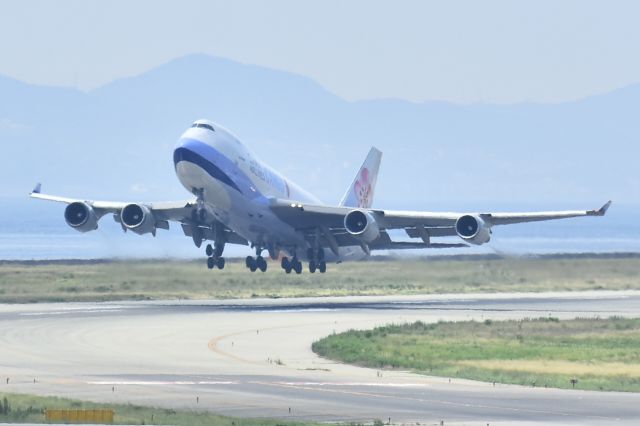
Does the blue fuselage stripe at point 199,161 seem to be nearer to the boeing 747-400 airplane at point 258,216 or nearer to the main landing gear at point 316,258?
the boeing 747-400 airplane at point 258,216

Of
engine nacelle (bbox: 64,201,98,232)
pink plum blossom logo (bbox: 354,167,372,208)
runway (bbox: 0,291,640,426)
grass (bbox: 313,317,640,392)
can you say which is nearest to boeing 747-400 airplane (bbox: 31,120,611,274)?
engine nacelle (bbox: 64,201,98,232)

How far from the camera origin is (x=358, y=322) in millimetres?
65375

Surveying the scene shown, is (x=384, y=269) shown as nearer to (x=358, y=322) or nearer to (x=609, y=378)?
(x=358, y=322)

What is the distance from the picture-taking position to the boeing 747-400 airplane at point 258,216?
71562mm

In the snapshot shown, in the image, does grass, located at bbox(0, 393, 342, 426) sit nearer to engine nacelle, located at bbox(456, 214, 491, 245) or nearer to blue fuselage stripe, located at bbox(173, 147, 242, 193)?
blue fuselage stripe, located at bbox(173, 147, 242, 193)

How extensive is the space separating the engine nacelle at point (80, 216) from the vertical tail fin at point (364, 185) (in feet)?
58.9

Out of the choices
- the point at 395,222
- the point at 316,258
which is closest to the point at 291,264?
the point at 316,258

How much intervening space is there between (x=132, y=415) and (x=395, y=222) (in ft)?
141

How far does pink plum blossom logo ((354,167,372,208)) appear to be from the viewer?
91.8 m

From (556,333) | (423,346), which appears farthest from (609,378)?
(556,333)

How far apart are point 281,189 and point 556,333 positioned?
2335 centimetres

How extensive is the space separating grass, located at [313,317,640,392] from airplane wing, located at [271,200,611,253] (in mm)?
9658

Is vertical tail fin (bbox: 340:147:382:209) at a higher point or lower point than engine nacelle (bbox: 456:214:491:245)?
higher

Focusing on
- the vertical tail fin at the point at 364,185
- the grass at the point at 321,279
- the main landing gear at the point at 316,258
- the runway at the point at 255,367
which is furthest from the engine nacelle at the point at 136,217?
the vertical tail fin at the point at 364,185
